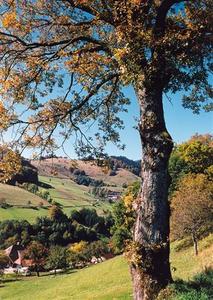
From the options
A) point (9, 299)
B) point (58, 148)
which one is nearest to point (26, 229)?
point (9, 299)

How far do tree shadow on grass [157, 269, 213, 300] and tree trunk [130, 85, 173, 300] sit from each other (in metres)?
0.46

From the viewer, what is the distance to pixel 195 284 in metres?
14.7

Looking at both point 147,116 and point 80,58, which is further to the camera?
point 80,58

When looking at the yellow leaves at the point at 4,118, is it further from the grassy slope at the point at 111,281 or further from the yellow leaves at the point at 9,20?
the grassy slope at the point at 111,281

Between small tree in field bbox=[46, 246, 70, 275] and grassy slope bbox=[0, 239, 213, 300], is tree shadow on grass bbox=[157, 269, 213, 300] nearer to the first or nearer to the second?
grassy slope bbox=[0, 239, 213, 300]

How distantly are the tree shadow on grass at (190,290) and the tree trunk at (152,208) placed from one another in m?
0.46

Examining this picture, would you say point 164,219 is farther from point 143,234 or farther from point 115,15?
point 115,15

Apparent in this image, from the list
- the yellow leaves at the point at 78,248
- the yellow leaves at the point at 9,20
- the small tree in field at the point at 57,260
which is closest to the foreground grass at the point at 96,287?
the yellow leaves at the point at 9,20

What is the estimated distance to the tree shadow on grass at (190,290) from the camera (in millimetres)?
12633

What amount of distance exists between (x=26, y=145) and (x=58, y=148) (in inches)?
56.1

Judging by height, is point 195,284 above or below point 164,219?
below

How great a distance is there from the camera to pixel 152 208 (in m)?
14.7

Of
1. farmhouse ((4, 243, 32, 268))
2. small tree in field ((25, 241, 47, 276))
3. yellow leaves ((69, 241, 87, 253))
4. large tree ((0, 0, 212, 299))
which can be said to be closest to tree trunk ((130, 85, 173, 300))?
large tree ((0, 0, 212, 299))

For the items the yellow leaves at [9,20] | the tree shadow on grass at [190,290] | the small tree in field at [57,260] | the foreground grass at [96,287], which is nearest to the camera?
the tree shadow on grass at [190,290]
